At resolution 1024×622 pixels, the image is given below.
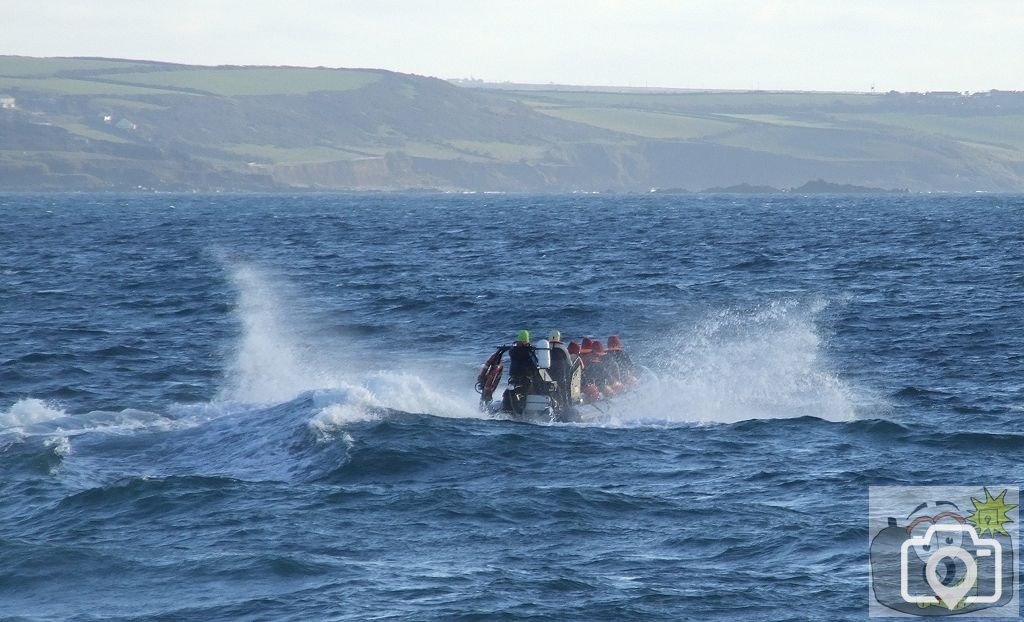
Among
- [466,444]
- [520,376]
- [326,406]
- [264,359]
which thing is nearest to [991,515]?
[466,444]

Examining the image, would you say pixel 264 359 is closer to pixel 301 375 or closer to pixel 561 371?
pixel 301 375

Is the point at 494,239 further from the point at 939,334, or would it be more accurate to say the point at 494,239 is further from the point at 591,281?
the point at 939,334

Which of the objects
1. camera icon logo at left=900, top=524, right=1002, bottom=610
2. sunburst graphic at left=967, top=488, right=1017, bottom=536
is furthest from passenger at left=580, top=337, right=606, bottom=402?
camera icon logo at left=900, top=524, right=1002, bottom=610

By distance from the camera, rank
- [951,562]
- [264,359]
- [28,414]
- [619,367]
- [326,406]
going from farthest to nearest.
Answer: [264,359], [619,367], [28,414], [326,406], [951,562]

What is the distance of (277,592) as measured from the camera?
48.0 feet

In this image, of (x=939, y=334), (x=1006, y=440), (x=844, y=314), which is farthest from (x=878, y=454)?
(x=844, y=314)

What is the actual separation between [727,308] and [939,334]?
7746 millimetres

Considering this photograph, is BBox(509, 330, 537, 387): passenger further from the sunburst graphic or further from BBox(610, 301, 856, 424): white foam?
the sunburst graphic

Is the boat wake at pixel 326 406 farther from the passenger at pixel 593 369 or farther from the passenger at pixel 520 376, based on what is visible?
the passenger at pixel 520 376

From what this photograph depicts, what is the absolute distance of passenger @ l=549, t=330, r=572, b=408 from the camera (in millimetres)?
24672

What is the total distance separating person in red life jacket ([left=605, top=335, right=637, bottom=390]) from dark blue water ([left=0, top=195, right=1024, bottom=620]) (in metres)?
0.39

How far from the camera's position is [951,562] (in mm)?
15148
